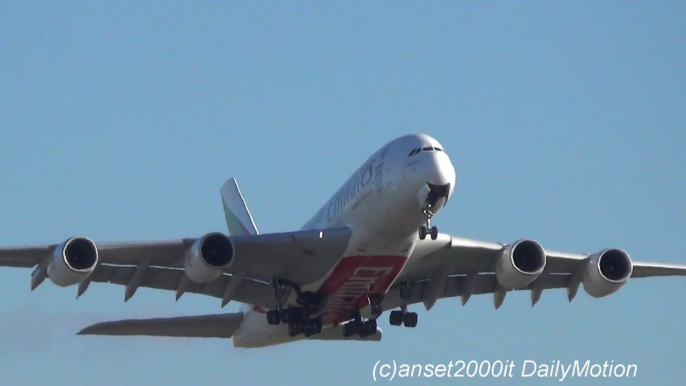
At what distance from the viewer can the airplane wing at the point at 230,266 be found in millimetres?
37388

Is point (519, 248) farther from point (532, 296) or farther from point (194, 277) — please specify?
point (194, 277)

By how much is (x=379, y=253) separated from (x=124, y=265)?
7.78m

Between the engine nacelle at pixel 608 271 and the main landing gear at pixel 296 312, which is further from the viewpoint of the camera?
the main landing gear at pixel 296 312

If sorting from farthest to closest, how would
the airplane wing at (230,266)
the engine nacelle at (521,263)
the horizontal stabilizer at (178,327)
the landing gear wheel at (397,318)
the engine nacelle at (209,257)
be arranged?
the landing gear wheel at (397,318), the horizontal stabilizer at (178,327), the engine nacelle at (521,263), the airplane wing at (230,266), the engine nacelle at (209,257)

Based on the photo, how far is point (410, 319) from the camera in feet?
137

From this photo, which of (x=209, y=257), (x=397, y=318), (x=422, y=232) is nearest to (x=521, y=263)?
(x=397, y=318)

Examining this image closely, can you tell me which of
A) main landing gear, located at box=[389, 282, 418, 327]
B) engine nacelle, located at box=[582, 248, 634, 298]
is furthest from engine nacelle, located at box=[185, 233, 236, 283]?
engine nacelle, located at box=[582, 248, 634, 298]

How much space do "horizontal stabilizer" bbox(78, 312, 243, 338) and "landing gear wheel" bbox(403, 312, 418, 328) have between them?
6.09 metres

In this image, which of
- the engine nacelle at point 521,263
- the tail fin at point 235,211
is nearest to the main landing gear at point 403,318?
the engine nacelle at point 521,263

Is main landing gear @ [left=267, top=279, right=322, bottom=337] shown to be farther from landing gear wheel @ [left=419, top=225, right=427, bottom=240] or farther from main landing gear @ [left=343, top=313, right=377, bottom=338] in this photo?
landing gear wheel @ [left=419, top=225, right=427, bottom=240]

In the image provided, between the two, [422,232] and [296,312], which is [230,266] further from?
[422,232]

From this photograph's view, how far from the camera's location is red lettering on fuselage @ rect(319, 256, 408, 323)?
37.4m

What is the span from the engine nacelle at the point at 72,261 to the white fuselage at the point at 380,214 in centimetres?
683

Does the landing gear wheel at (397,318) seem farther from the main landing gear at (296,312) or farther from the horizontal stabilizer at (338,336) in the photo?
the main landing gear at (296,312)
